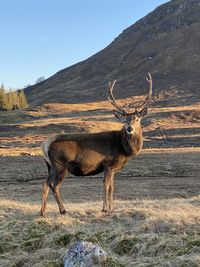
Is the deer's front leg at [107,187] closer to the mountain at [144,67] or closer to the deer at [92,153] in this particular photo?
the deer at [92,153]

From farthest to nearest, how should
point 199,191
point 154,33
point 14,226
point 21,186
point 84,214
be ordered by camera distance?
point 154,33
point 21,186
point 199,191
point 84,214
point 14,226

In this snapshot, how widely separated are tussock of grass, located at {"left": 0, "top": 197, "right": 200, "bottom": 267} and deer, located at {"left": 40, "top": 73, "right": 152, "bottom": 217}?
2.62 feet

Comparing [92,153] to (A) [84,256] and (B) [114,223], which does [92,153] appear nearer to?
(B) [114,223]

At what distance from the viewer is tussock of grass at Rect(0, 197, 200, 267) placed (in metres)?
10.3

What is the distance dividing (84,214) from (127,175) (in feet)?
64.0

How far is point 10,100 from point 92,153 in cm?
11155

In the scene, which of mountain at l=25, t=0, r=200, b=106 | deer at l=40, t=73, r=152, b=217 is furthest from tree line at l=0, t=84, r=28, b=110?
deer at l=40, t=73, r=152, b=217

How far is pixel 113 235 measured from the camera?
11469 mm

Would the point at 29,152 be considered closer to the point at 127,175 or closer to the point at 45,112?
the point at 127,175

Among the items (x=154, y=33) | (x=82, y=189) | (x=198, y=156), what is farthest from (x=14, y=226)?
(x=154, y=33)

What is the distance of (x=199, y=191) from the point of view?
2598 centimetres

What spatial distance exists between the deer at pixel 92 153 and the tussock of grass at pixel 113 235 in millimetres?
798

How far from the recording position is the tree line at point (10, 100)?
121 metres

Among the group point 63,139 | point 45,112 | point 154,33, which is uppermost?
point 154,33
